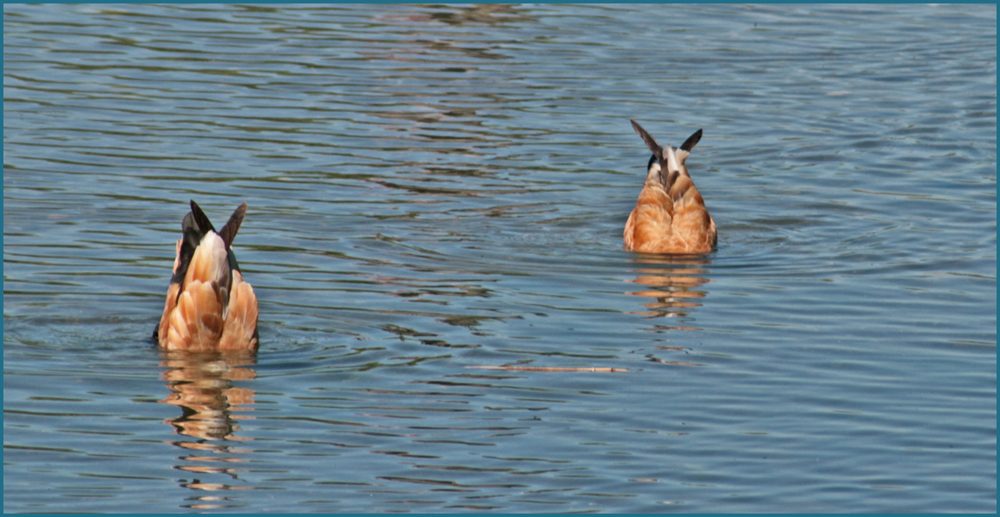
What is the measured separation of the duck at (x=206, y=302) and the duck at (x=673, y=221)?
13.5ft

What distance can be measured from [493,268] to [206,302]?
2.90 metres

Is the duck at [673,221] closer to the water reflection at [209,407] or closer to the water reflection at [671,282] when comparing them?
the water reflection at [671,282]

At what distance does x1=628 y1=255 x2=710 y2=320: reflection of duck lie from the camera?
1111 centimetres

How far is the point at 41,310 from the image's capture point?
10484mm

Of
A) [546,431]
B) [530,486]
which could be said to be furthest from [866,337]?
[530,486]

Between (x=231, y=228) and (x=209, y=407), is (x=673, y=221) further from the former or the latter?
(x=209, y=407)

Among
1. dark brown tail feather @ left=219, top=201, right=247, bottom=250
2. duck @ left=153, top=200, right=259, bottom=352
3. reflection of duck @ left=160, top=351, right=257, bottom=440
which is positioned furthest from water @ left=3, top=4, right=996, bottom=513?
dark brown tail feather @ left=219, top=201, right=247, bottom=250

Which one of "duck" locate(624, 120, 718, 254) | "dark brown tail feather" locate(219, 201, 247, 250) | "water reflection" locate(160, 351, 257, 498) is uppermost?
"dark brown tail feather" locate(219, 201, 247, 250)

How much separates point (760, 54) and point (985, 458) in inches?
→ 547

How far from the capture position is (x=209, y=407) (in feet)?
28.5

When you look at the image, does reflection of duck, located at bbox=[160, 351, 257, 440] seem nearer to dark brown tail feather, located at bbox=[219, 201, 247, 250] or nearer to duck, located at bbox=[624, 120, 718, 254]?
dark brown tail feather, located at bbox=[219, 201, 247, 250]

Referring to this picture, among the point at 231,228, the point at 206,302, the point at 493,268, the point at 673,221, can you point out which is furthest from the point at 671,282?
the point at 206,302

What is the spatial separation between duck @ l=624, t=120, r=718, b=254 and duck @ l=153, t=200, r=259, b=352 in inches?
162

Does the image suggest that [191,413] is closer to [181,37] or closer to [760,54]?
[181,37]
